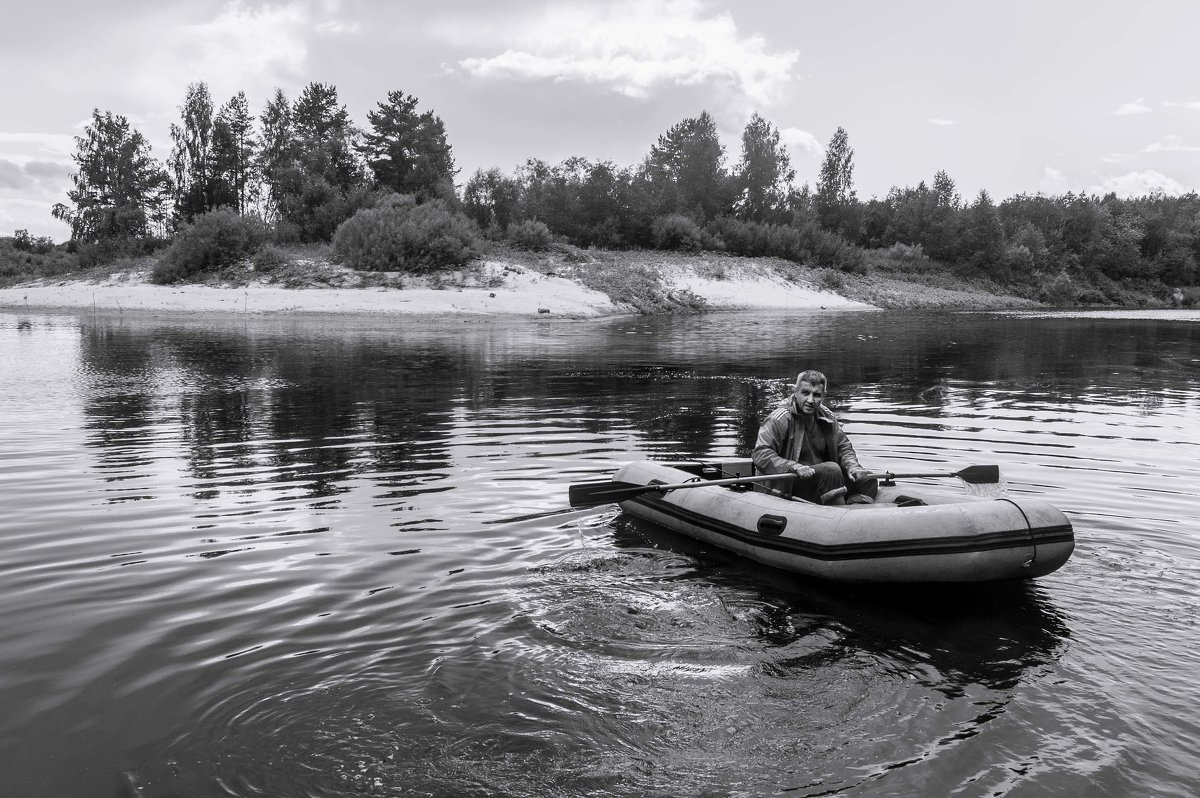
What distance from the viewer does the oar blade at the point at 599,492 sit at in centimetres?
708

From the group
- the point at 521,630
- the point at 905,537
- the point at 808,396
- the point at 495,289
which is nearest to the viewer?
the point at 521,630

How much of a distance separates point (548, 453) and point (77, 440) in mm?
5597

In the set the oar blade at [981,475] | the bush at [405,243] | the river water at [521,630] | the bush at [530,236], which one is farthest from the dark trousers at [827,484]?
the bush at [530,236]

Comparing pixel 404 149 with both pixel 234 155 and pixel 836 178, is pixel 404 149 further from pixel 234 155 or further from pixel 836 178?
pixel 836 178

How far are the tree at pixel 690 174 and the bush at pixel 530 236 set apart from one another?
1101 cm

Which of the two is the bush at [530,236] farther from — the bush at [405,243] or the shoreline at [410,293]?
the bush at [405,243]

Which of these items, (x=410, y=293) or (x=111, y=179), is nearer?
(x=410, y=293)

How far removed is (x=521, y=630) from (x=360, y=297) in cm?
3149

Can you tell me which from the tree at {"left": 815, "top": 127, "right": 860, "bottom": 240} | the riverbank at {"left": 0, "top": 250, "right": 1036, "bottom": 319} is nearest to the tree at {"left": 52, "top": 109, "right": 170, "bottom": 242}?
the riverbank at {"left": 0, "top": 250, "right": 1036, "bottom": 319}

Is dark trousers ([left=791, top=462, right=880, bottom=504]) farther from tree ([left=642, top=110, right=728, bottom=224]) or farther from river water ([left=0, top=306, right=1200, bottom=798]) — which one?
tree ([left=642, top=110, right=728, bottom=224])

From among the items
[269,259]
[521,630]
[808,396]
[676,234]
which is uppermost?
[676,234]

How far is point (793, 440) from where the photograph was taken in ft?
23.9

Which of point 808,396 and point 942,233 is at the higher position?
point 942,233

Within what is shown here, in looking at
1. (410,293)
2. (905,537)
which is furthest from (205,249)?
(905,537)
